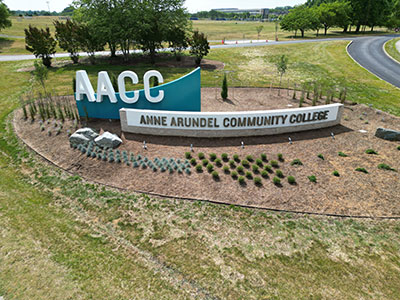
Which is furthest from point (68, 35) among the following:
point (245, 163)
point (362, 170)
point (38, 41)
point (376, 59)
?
point (376, 59)

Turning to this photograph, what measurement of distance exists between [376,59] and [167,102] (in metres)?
39.3

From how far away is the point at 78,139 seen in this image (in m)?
16.0

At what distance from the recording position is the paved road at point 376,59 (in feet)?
106

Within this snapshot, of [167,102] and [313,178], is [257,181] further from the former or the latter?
[167,102]

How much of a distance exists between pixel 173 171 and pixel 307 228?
7.14 metres

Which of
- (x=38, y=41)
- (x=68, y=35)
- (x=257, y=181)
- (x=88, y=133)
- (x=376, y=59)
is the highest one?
(x=68, y=35)

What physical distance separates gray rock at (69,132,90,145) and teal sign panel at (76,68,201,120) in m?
3.29

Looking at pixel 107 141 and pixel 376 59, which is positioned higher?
pixel 376 59

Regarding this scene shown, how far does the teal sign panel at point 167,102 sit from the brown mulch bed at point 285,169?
960mm

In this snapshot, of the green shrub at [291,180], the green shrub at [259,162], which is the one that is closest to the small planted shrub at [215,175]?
the green shrub at [259,162]

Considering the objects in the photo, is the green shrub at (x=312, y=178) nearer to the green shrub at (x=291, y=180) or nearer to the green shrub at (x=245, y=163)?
the green shrub at (x=291, y=180)

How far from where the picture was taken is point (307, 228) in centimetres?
1041

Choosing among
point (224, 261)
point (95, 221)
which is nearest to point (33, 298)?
point (95, 221)

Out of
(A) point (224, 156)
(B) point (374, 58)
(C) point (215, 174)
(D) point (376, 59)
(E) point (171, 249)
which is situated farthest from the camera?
(B) point (374, 58)
